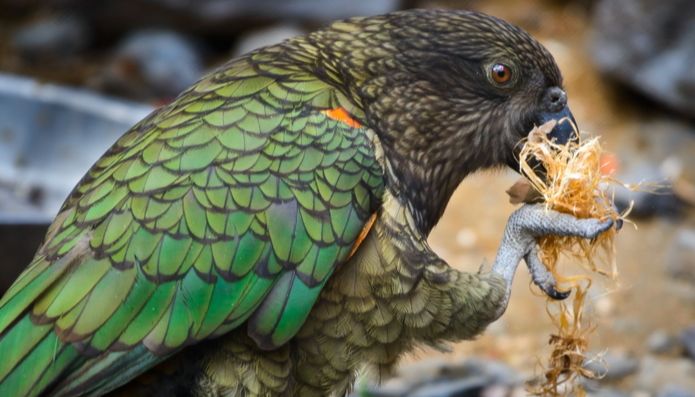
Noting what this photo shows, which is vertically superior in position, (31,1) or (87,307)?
(87,307)

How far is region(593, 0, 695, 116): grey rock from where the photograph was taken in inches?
264

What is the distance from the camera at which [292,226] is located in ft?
9.84

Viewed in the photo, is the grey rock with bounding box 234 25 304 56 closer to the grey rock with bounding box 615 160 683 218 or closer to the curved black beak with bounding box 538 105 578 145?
the grey rock with bounding box 615 160 683 218

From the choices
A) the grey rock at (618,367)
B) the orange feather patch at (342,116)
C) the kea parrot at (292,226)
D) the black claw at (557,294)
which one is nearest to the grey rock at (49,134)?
the kea parrot at (292,226)

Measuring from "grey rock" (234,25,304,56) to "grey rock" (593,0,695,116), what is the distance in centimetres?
215

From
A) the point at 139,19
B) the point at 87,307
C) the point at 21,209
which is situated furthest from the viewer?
the point at 139,19

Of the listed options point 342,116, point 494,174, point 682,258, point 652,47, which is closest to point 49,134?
point 494,174

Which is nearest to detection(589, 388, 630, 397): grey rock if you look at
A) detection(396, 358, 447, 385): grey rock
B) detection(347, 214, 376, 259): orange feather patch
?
detection(396, 358, 447, 385): grey rock

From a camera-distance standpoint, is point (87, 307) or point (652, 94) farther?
point (652, 94)

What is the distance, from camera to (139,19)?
27.3 ft

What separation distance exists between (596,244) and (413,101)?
0.66m

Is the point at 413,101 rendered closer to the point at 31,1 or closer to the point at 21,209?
the point at 21,209

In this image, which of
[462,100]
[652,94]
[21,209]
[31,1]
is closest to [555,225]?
[462,100]

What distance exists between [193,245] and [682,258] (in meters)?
3.62
